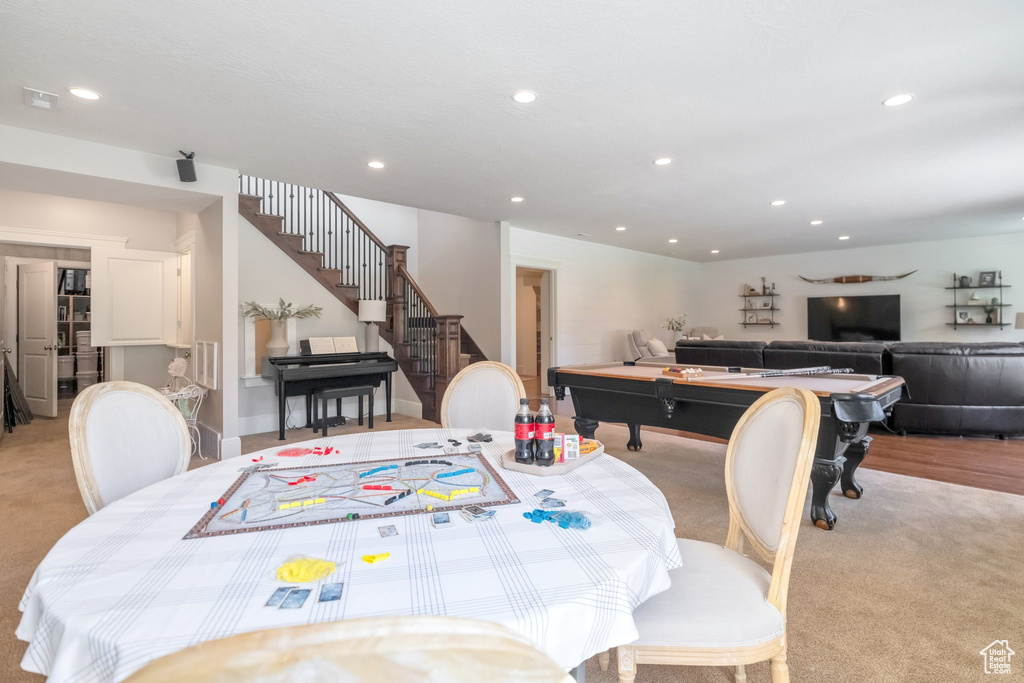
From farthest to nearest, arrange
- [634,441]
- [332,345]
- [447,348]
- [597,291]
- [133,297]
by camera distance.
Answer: [597,291]
[447,348]
[332,345]
[133,297]
[634,441]

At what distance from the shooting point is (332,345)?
5508 mm

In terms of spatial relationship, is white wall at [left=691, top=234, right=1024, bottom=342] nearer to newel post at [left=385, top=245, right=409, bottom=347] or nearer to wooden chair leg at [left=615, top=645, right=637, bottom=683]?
newel post at [left=385, top=245, right=409, bottom=347]

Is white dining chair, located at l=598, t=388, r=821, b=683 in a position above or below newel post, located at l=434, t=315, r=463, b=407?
below

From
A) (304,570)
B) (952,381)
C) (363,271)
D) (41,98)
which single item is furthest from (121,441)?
(952,381)

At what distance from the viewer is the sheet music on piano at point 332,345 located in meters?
5.38

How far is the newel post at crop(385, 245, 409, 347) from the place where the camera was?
6.33 m

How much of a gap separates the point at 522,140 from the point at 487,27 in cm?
140

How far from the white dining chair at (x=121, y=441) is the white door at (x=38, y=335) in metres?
5.85

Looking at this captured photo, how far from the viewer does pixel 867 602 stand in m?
2.02

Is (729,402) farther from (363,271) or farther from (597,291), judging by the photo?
(597,291)

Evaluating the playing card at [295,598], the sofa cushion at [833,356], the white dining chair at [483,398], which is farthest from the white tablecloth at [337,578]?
the sofa cushion at [833,356]

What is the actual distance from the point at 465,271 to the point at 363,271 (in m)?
1.40

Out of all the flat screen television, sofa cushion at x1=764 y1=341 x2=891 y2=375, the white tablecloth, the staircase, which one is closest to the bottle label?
the white tablecloth

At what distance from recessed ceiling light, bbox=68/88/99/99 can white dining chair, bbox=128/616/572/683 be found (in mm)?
3557
